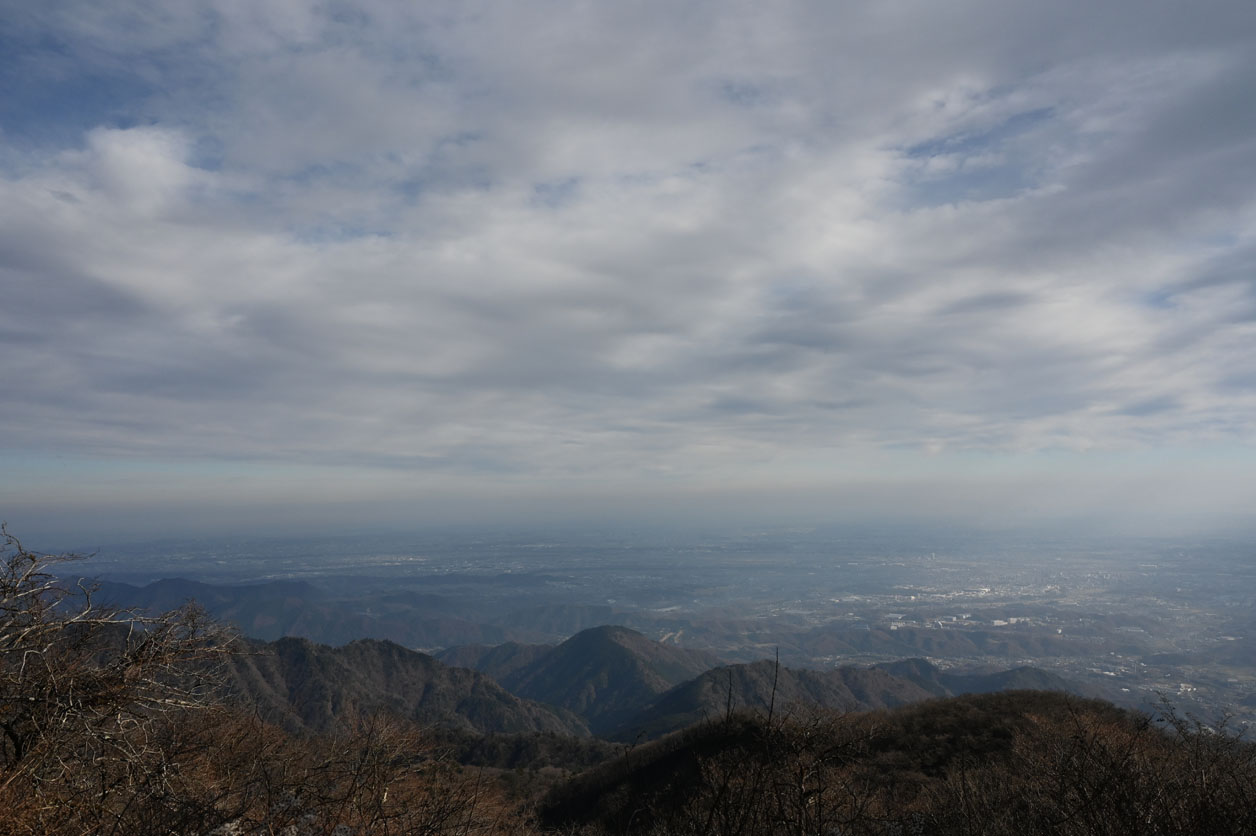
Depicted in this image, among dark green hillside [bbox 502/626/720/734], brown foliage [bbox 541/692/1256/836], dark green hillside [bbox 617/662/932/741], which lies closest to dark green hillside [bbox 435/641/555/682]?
dark green hillside [bbox 502/626/720/734]

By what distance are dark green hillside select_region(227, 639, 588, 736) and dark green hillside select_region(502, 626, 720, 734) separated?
16862mm

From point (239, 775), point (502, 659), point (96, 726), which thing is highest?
point (96, 726)

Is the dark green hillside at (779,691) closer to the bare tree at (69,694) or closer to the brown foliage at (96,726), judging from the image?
the brown foliage at (96,726)

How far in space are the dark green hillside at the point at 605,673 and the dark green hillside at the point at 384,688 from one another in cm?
1686

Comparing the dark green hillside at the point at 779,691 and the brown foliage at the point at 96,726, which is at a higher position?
the brown foliage at the point at 96,726

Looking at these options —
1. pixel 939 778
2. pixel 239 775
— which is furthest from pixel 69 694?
pixel 939 778

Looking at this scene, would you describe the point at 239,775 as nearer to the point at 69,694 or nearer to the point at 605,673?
the point at 69,694

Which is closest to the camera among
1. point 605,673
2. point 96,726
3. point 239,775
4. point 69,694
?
point 69,694

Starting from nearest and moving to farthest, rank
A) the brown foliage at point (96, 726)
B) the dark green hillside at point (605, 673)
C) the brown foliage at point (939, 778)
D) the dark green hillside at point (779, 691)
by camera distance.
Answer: the brown foliage at point (939, 778)
the brown foliage at point (96, 726)
the dark green hillside at point (779, 691)
the dark green hillside at point (605, 673)

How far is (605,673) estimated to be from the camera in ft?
510

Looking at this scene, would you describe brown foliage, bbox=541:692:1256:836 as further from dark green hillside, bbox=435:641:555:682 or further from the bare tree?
dark green hillside, bbox=435:641:555:682

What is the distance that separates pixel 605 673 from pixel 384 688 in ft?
190

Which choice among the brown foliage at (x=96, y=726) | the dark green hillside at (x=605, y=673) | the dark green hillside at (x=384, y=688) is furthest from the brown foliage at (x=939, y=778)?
the dark green hillside at (x=605, y=673)

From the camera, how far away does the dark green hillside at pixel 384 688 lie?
101438 mm
